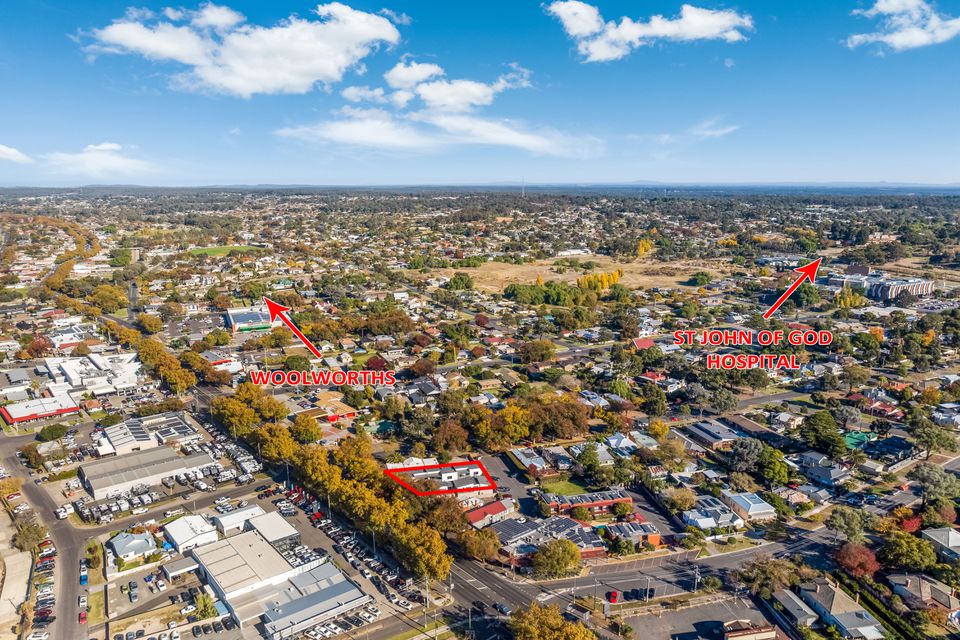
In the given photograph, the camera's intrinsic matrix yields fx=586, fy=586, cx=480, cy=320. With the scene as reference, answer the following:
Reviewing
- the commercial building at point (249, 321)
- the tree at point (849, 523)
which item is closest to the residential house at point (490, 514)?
the tree at point (849, 523)

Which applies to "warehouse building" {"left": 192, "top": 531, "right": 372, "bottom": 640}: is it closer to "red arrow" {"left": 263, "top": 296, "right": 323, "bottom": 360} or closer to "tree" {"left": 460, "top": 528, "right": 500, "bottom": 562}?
A: "tree" {"left": 460, "top": 528, "right": 500, "bottom": 562}

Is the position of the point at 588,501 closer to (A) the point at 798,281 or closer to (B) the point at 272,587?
(B) the point at 272,587

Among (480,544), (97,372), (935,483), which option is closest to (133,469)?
(97,372)

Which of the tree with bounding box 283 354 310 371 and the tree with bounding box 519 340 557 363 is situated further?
the tree with bounding box 519 340 557 363

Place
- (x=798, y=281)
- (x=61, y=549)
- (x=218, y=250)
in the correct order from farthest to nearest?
(x=218, y=250) < (x=798, y=281) < (x=61, y=549)

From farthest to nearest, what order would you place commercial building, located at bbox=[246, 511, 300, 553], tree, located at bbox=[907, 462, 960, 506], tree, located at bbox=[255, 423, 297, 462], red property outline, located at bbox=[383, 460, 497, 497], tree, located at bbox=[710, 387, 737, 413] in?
tree, located at bbox=[710, 387, 737, 413]
tree, located at bbox=[255, 423, 297, 462]
red property outline, located at bbox=[383, 460, 497, 497]
tree, located at bbox=[907, 462, 960, 506]
commercial building, located at bbox=[246, 511, 300, 553]

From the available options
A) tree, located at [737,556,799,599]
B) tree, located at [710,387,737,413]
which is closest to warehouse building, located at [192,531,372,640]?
tree, located at [737,556,799,599]
